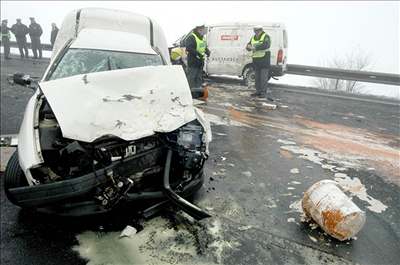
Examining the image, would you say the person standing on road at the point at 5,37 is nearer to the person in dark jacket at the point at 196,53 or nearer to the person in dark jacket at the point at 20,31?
the person in dark jacket at the point at 20,31

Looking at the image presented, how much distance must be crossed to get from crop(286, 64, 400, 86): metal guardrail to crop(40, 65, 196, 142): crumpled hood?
1035cm

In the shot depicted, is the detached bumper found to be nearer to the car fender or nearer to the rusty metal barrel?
the car fender

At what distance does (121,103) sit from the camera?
352 cm

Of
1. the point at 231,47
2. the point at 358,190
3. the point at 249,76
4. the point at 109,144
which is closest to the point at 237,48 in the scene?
the point at 231,47

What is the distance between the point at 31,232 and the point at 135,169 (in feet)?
4.11

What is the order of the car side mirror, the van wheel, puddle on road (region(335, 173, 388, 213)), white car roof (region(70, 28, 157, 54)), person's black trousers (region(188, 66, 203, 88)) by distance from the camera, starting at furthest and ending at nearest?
the van wheel
person's black trousers (region(188, 66, 203, 88))
white car roof (region(70, 28, 157, 54))
the car side mirror
puddle on road (region(335, 173, 388, 213))

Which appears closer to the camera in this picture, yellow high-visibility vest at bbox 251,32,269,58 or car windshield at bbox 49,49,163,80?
car windshield at bbox 49,49,163,80

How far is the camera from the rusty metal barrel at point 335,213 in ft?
11.0

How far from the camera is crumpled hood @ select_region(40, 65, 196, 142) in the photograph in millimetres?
3219

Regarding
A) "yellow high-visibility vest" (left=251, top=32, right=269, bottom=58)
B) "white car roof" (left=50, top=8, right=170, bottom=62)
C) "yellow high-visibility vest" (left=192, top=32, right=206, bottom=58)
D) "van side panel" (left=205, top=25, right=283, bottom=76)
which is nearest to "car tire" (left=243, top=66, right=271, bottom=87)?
"van side panel" (left=205, top=25, right=283, bottom=76)

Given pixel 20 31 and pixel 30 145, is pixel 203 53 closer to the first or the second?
pixel 30 145

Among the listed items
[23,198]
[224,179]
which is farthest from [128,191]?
[224,179]

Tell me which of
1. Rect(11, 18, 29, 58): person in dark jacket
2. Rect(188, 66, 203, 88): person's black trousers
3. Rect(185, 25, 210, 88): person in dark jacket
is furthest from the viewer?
Rect(11, 18, 29, 58): person in dark jacket

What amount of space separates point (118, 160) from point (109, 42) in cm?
258
